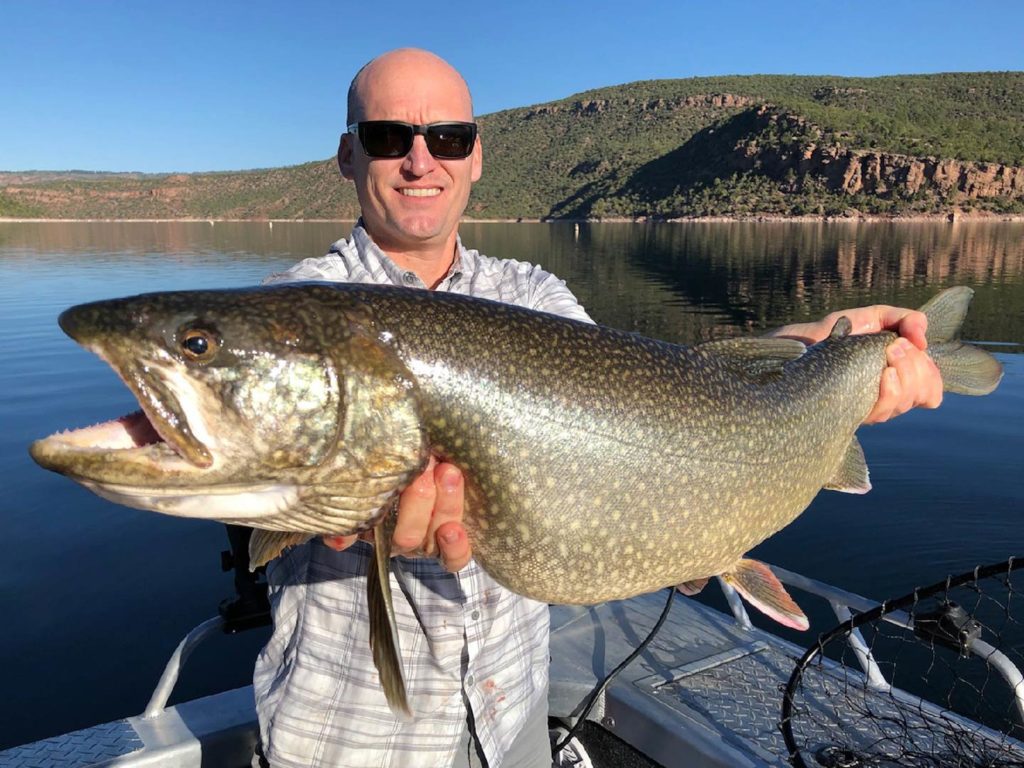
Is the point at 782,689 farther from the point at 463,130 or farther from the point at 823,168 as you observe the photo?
the point at 823,168

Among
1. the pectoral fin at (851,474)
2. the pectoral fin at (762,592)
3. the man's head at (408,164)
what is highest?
the man's head at (408,164)

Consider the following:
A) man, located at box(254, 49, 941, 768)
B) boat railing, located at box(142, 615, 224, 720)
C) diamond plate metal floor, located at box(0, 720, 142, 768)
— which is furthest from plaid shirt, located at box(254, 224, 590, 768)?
diamond plate metal floor, located at box(0, 720, 142, 768)

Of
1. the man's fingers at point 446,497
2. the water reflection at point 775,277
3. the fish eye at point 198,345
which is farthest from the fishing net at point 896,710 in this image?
the water reflection at point 775,277

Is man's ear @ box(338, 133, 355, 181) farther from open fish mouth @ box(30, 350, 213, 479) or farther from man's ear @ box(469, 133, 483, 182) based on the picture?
open fish mouth @ box(30, 350, 213, 479)

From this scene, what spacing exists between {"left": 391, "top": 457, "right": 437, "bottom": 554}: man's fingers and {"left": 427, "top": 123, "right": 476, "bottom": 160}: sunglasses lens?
1557 mm

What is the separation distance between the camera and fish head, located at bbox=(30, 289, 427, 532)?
2123 millimetres

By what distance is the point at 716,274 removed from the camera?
145ft

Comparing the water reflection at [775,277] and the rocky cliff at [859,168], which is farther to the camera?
the rocky cliff at [859,168]

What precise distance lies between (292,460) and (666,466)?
136cm

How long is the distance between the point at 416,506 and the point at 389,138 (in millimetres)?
1732

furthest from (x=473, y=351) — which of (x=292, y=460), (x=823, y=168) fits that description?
(x=823, y=168)

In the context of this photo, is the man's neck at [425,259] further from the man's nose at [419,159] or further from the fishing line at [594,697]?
the fishing line at [594,697]

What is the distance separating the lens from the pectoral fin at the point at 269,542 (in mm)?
2445

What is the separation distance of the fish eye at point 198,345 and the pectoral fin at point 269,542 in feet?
2.09
